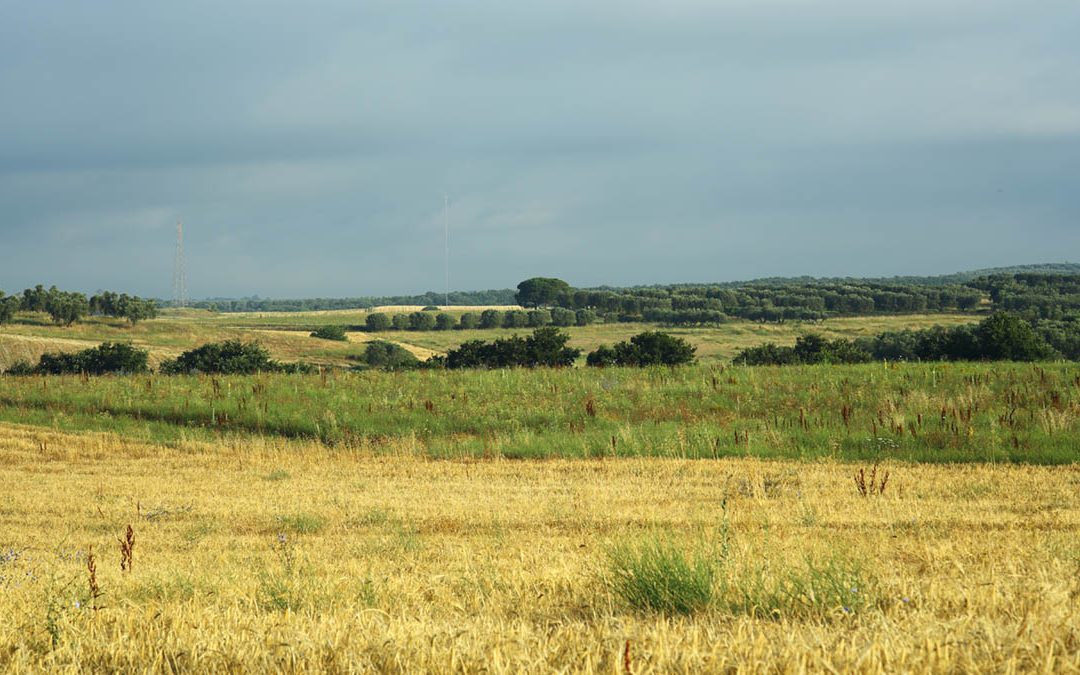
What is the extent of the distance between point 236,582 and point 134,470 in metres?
11.0

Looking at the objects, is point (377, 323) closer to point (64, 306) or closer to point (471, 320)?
point (471, 320)

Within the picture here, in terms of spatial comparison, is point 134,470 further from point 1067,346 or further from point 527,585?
point 1067,346

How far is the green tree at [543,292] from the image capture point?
143m

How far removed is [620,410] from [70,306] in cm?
8207

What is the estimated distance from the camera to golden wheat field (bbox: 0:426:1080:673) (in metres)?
4.47

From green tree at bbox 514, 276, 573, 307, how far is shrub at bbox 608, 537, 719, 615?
13378cm

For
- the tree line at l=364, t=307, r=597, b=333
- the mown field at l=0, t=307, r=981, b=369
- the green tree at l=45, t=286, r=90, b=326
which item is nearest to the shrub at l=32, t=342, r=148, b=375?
the mown field at l=0, t=307, r=981, b=369

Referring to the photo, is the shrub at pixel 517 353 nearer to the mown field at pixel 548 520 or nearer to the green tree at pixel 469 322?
the mown field at pixel 548 520

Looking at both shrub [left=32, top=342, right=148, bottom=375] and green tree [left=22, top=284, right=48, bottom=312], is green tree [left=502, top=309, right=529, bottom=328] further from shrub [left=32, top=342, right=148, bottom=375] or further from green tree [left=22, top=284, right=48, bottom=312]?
shrub [left=32, top=342, right=148, bottom=375]

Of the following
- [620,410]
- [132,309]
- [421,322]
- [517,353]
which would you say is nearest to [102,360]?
→ [517,353]

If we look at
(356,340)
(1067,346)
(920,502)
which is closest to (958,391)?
(920,502)

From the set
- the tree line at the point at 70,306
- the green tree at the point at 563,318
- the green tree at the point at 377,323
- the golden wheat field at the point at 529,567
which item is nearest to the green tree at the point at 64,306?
the tree line at the point at 70,306

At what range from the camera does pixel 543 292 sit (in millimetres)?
145000

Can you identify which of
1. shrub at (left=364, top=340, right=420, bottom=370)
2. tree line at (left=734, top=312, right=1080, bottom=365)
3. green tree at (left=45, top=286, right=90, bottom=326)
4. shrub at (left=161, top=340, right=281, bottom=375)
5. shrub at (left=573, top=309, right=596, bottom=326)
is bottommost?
shrub at (left=364, top=340, right=420, bottom=370)
